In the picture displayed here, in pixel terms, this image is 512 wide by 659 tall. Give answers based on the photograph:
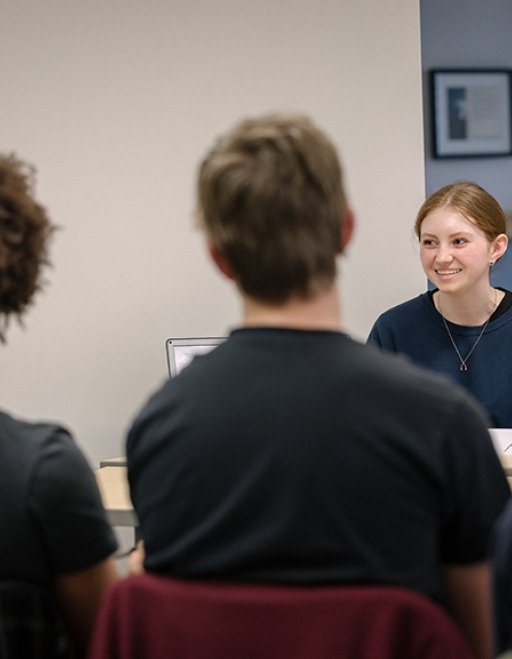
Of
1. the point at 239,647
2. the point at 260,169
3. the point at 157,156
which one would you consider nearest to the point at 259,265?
the point at 260,169

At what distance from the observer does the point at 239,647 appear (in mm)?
1143

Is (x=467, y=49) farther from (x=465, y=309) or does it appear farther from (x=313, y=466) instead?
(x=313, y=466)

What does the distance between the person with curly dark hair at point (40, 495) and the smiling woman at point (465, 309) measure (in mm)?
1766

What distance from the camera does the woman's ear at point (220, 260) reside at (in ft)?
4.25

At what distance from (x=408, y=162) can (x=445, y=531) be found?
2554 mm

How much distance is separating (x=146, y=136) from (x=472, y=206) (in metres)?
1.21

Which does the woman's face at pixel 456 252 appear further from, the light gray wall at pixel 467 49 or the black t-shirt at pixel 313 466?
the black t-shirt at pixel 313 466

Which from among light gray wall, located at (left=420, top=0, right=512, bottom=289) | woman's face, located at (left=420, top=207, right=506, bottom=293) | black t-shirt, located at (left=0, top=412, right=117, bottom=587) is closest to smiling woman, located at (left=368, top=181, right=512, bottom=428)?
woman's face, located at (left=420, top=207, right=506, bottom=293)

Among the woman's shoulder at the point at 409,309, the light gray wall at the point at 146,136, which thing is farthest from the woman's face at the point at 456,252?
the light gray wall at the point at 146,136

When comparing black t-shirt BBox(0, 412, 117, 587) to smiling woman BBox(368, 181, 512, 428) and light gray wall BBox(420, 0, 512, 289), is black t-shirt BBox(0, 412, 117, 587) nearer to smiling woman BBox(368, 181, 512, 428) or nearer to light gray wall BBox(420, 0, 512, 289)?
smiling woman BBox(368, 181, 512, 428)

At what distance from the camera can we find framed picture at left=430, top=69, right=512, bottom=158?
406 cm

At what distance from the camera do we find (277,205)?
1.22 m

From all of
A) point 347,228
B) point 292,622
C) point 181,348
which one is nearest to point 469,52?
point 181,348

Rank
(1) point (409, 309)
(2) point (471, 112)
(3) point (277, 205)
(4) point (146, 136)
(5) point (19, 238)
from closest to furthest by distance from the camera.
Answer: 1. (3) point (277, 205)
2. (5) point (19, 238)
3. (1) point (409, 309)
4. (4) point (146, 136)
5. (2) point (471, 112)
